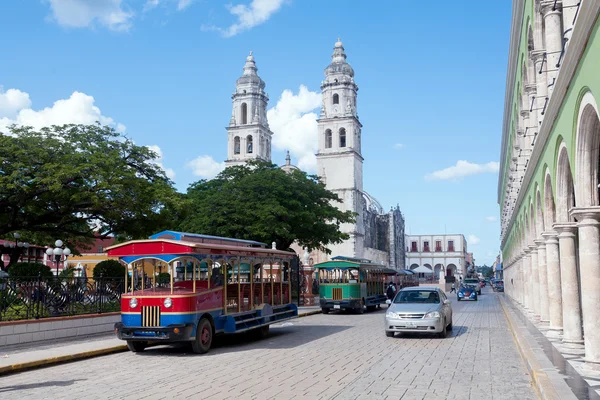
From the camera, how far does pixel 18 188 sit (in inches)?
873

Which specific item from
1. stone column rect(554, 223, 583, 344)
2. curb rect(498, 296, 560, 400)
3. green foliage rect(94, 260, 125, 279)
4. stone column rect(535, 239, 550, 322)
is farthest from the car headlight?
stone column rect(535, 239, 550, 322)

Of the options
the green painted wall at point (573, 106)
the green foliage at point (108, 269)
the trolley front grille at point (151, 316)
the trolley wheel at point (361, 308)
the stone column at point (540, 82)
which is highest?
the stone column at point (540, 82)

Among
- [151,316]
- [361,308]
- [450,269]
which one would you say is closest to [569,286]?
[151,316]

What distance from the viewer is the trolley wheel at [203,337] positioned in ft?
46.3

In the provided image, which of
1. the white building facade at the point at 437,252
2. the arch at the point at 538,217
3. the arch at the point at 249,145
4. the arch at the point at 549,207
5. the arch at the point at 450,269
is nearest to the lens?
the arch at the point at 549,207

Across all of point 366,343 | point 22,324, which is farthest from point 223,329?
point 22,324

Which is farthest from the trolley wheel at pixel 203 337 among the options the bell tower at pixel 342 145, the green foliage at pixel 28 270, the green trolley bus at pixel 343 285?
the bell tower at pixel 342 145

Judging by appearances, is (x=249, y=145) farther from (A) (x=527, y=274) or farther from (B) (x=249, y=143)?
(A) (x=527, y=274)

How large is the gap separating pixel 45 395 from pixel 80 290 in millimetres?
8281

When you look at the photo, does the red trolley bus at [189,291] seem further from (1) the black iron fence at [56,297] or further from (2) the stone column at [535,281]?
(2) the stone column at [535,281]

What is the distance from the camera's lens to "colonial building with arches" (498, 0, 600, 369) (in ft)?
30.6

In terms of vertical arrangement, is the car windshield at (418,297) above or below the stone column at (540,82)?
below

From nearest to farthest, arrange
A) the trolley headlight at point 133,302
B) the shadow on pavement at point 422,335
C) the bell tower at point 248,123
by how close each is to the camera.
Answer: the trolley headlight at point 133,302 < the shadow on pavement at point 422,335 < the bell tower at point 248,123

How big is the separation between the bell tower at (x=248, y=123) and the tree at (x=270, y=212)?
1408 inches
